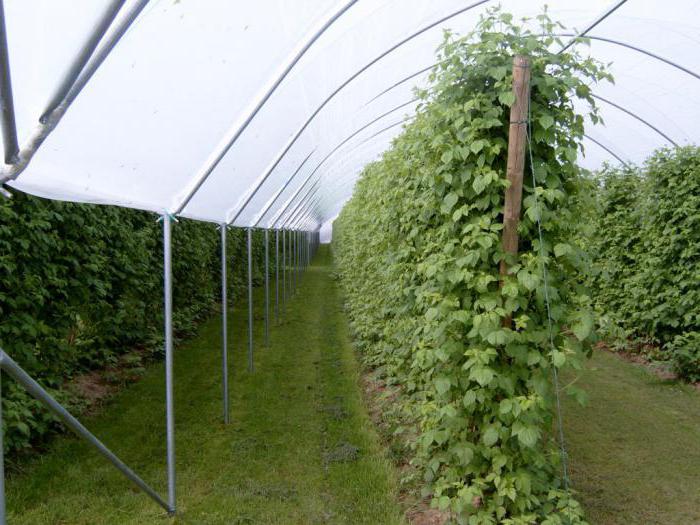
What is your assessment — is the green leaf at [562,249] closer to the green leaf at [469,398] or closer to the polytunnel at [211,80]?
the polytunnel at [211,80]

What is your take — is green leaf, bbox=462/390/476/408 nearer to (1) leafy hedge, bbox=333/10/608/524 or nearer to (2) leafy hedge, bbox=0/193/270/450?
(1) leafy hedge, bbox=333/10/608/524

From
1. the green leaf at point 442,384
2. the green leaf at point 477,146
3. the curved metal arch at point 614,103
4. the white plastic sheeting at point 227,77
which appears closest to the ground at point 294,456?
the green leaf at point 442,384

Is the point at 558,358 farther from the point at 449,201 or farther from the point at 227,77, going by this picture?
the point at 227,77

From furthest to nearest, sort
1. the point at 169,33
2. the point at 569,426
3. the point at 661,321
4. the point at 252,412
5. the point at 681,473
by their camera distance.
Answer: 1. the point at 661,321
2. the point at 252,412
3. the point at 569,426
4. the point at 681,473
5. the point at 169,33

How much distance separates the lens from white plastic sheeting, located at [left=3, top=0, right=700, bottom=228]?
211 cm

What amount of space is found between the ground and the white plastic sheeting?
80.1 inches

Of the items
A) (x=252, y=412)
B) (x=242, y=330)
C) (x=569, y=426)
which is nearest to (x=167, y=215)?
(x=252, y=412)

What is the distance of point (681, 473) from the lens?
432cm

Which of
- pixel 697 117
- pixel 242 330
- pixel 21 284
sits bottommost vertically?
pixel 242 330

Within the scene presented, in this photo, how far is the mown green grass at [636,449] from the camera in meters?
3.76

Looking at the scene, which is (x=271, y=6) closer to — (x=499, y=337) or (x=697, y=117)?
(x=499, y=337)

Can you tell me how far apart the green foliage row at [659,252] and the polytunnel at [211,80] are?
3.43ft

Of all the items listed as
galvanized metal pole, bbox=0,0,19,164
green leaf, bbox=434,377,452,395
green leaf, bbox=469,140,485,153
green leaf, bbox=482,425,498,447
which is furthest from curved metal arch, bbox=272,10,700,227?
galvanized metal pole, bbox=0,0,19,164

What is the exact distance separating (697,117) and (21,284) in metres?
8.04
